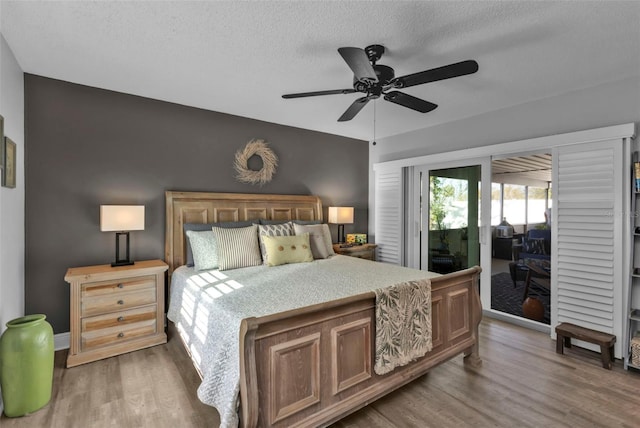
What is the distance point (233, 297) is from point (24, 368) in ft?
4.68

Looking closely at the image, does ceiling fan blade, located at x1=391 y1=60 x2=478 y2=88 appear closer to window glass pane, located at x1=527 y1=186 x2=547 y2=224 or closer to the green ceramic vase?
window glass pane, located at x1=527 y1=186 x2=547 y2=224

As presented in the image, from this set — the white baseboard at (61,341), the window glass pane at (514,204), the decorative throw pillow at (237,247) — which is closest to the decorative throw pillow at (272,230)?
the decorative throw pillow at (237,247)

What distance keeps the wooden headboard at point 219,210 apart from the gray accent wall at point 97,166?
0.13m

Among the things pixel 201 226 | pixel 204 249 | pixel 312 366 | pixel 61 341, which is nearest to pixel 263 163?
pixel 201 226

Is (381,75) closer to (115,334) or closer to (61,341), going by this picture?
(115,334)

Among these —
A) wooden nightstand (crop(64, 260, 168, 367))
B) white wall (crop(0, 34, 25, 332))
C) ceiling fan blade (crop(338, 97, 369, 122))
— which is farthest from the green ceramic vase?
ceiling fan blade (crop(338, 97, 369, 122))

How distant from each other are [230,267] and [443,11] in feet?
8.98

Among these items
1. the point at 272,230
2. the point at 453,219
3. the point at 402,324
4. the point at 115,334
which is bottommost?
the point at 115,334

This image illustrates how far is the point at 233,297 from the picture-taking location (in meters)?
2.23

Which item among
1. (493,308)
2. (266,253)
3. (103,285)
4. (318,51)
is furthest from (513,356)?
(103,285)

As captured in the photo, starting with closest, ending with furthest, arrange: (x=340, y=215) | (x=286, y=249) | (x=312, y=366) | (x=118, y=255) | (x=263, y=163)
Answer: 1. (x=312, y=366)
2. (x=118, y=255)
3. (x=286, y=249)
4. (x=263, y=163)
5. (x=340, y=215)

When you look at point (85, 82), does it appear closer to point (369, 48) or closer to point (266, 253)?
point (266, 253)

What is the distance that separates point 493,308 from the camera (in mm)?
4094

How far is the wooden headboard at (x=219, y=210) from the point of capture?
354cm
